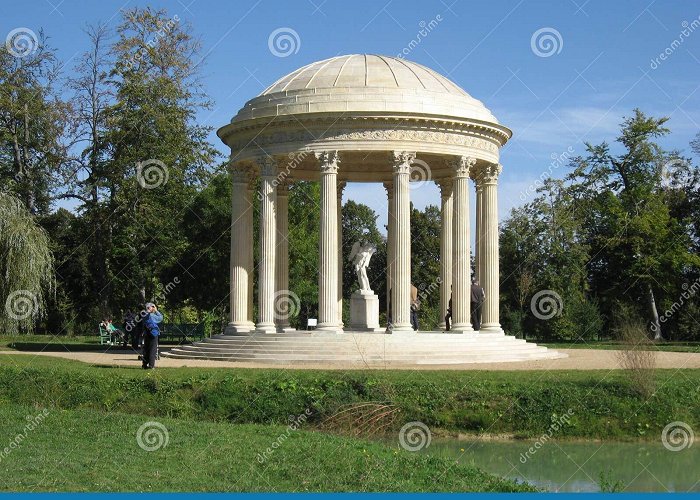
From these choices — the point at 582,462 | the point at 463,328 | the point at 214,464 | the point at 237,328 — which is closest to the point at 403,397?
the point at 582,462

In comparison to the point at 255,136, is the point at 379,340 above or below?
below

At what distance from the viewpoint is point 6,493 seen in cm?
1823

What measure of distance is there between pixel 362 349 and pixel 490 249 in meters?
11.2

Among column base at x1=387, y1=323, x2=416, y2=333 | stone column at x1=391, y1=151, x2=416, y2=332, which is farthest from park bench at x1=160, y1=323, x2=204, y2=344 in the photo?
column base at x1=387, y1=323, x2=416, y2=333

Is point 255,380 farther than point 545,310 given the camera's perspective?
No

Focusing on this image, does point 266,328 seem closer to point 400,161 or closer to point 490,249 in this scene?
point 400,161

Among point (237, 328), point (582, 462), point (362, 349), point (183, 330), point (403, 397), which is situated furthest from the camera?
point (183, 330)

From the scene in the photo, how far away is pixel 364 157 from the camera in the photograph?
57.5m

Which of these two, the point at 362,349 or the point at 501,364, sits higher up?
the point at 362,349

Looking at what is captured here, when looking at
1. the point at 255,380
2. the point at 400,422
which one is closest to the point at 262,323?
the point at 255,380

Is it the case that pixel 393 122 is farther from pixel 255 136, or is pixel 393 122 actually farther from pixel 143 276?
pixel 143 276

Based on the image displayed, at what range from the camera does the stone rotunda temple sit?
160ft

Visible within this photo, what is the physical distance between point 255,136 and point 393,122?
7668 mm

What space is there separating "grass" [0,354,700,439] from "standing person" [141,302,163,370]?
2946mm
